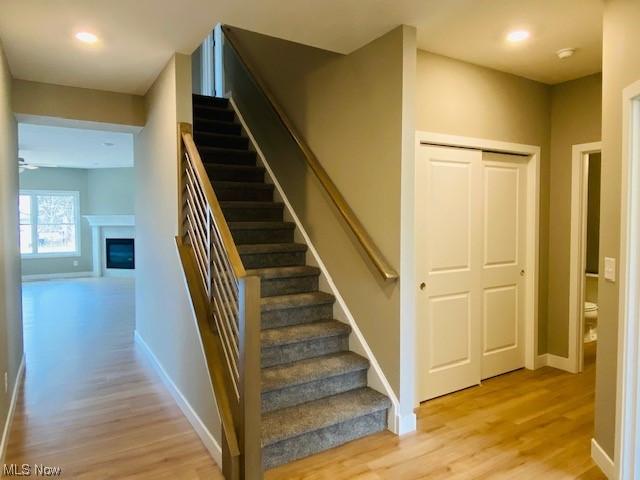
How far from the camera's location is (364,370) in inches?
117

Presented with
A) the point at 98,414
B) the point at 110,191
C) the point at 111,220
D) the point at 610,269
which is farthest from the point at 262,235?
the point at 110,191

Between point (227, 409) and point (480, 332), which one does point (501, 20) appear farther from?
point (227, 409)

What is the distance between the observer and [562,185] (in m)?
3.79

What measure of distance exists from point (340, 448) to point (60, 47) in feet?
10.4

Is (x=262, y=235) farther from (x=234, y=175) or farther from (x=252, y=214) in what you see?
(x=234, y=175)

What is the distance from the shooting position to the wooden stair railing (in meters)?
2.01

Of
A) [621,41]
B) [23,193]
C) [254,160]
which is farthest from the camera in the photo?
[23,193]

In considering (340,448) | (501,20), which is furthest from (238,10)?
(340,448)

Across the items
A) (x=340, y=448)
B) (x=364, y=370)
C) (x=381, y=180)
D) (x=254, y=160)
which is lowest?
(x=340, y=448)

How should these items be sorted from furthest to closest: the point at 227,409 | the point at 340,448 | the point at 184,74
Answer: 1. the point at 184,74
2. the point at 340,448
3. the point at 227,409

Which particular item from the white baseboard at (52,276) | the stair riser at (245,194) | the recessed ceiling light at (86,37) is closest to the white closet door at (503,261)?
the stair riser at (245,194)

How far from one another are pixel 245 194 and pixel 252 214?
0.90 ft

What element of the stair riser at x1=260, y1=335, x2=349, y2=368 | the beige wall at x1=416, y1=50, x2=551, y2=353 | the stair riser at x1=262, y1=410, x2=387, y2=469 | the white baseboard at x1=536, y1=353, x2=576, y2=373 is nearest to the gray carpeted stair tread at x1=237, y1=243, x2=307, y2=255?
the stair riser at x1=260, y1=335, x2=349, y2=368

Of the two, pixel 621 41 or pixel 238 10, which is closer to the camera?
pixel 621 41
